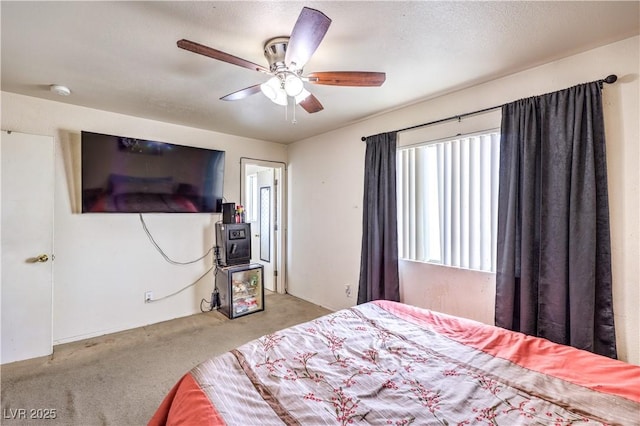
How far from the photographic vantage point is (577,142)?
183 cm

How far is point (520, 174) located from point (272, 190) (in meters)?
3.46

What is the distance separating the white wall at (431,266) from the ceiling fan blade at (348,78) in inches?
27.0

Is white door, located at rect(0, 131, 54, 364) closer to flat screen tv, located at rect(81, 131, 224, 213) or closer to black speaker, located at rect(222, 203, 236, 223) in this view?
flat screen tv, located at rect(81, 131, 224, 213)

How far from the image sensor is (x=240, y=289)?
12.3ft

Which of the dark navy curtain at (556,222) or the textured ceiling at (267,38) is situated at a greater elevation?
the textured ceiling at (267,38)

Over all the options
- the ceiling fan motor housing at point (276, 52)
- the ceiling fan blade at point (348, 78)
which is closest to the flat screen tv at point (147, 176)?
the ceiling fan motor housing at point (276, 52)

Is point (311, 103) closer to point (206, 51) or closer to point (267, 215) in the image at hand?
point (206, 51)

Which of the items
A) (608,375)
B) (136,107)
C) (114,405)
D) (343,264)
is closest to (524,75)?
(608,375)

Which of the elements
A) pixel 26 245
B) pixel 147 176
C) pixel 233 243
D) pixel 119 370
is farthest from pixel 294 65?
pixel 26 245

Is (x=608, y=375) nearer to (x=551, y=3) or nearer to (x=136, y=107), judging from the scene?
(x=551, y=3)

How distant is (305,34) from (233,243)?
9.43 feet

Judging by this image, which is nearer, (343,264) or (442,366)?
(442,366)

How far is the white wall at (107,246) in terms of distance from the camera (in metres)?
2.82

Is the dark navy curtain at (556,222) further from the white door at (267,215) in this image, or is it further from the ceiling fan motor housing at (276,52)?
the white door at (267,215)
